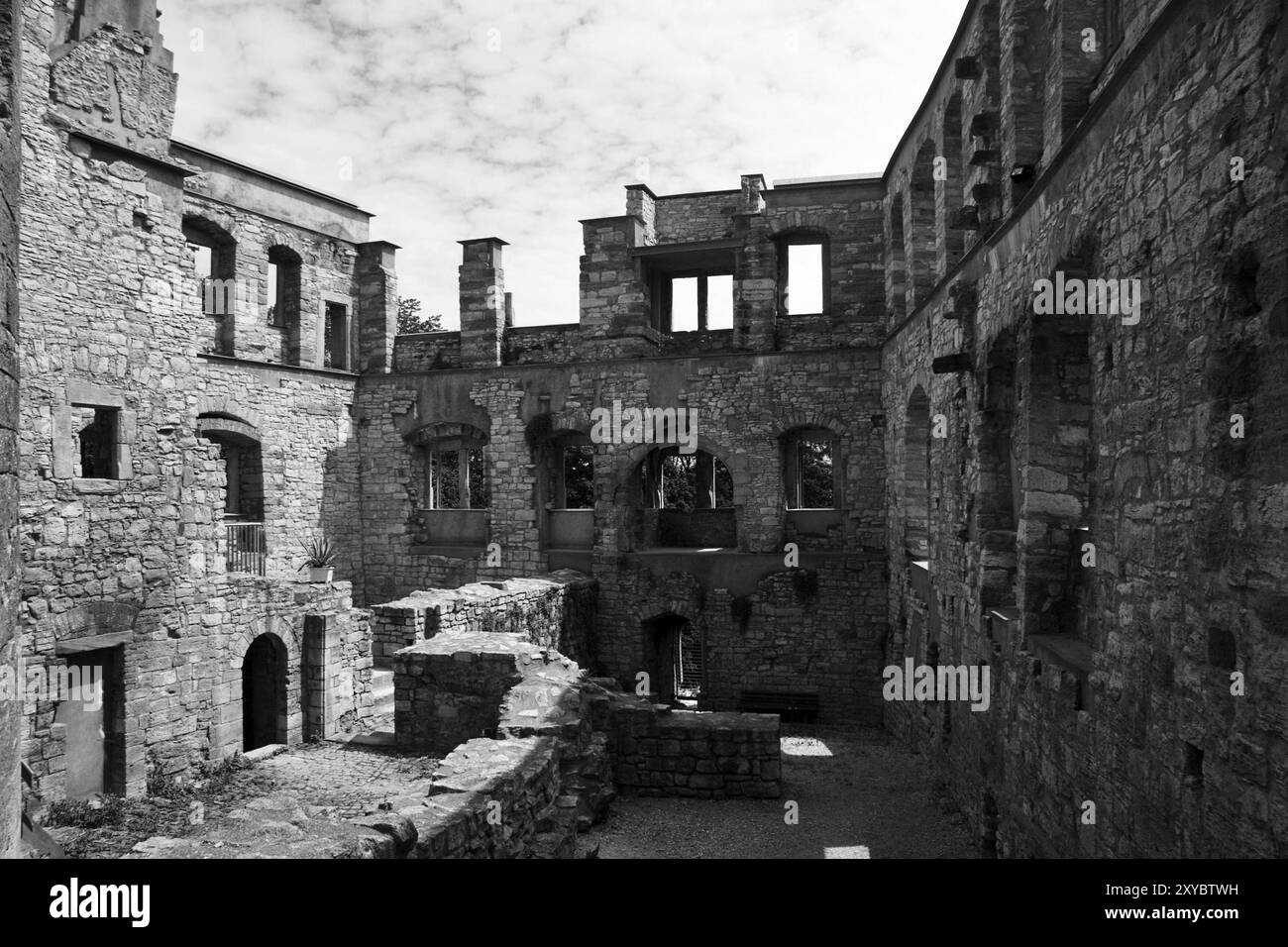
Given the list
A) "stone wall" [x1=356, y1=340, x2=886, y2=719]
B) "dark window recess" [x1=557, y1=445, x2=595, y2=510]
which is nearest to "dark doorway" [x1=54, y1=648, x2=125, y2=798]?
"stone wall" [x1=356, y1=340, x2=886, y2=719]

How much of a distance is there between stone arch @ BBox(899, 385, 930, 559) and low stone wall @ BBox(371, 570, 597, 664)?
19.0ft

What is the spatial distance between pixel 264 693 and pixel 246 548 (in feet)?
14.8

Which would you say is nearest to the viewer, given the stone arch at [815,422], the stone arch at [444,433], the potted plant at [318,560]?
the potted plant at [318,560]

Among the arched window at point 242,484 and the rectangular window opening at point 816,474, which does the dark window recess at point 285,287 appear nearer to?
the arched window at point 242,484

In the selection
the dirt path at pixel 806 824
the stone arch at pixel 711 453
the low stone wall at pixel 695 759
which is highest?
the stone arch at pixel 711 453

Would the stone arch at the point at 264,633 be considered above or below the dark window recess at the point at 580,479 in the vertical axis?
below

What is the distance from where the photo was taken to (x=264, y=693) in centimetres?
1328

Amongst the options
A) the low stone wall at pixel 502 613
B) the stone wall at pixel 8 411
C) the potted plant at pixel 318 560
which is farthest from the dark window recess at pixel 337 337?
the stone wall at pixel 8 411

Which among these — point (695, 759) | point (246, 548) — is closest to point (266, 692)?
point (246, 548)

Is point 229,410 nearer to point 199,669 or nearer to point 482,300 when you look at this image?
point 482,300

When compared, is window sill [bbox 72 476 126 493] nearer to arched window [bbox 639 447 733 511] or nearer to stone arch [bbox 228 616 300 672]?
stone arch [bbox 228 616 300 672]

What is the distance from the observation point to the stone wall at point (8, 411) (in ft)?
8.11

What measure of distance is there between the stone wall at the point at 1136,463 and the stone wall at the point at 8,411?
14.9 feet
